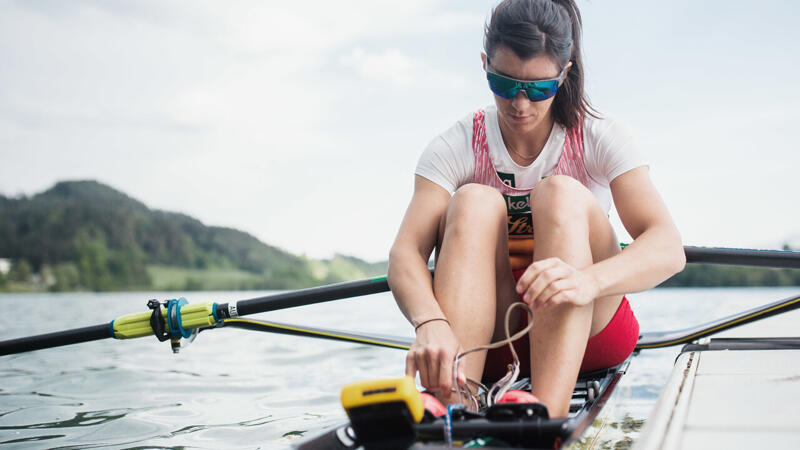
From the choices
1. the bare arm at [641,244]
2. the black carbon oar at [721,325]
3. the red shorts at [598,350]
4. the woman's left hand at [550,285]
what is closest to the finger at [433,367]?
the woman's left hand at [550,285]

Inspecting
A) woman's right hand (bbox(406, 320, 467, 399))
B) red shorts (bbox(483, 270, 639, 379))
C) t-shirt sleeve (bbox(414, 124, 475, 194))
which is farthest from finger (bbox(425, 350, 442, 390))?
t-shirt sleeve (bbox(414, 124, 475, 194))

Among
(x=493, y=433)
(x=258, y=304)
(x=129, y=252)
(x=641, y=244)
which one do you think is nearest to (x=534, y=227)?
(x=641, y=244)

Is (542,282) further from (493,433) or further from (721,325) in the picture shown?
(721,325)

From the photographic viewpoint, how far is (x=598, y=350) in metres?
2.22

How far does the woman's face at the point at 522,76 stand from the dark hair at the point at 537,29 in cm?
2

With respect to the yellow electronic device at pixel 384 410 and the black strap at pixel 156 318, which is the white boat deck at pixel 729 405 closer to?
the yellow electronic device at pixel 384 410

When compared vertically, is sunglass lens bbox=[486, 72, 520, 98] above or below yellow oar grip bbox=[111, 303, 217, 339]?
above

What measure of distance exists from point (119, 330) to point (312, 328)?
36.2 inches

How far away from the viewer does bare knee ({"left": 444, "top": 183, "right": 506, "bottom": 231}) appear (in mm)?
1910

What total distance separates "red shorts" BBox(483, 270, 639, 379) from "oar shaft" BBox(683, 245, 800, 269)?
2.31 ft

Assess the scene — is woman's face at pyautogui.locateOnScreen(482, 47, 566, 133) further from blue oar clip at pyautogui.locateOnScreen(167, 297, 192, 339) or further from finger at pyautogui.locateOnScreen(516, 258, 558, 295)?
blue oar clip at pyautogui.locateOnScreen(167, 297, 192, 339)

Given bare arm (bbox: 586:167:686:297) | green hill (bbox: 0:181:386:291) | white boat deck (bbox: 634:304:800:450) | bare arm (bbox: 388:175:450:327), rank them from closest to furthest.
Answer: white boat deck (bbox: 634:304:800:450)
bare arm (bbox: 586:167:686:297)
bare arm (bbox: 388:175:450:327)
green hill (bbox: 0:181:386:291)

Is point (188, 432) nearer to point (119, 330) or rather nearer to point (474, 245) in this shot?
point (119, 330)

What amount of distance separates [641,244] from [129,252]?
82455 mm
